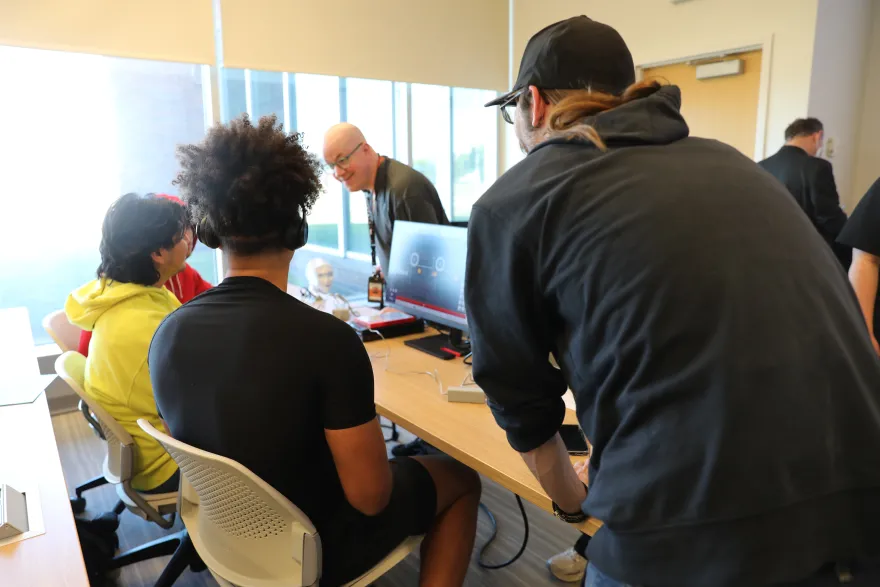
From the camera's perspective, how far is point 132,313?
175 cm

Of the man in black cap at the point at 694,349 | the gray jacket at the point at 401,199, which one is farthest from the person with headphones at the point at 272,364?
the gray jacket at the point at 401,199

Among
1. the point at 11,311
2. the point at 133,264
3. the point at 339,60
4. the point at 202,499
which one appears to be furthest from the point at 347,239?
the point at 202,499

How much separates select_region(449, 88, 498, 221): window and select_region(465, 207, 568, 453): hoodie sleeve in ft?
14.5

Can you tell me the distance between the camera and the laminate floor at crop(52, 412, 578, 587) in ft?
6.75

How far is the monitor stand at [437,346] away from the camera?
2152mm

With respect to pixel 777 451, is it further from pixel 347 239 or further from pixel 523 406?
pixel 347 239

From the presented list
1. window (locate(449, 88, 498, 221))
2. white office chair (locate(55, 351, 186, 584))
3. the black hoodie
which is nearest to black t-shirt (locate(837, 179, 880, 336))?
the black hoodie

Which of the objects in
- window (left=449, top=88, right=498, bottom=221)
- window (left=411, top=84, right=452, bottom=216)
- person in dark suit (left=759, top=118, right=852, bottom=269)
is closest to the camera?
person in dark suit (left=759, top=118, right=852, bottom=269)

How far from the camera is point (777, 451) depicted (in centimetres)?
72

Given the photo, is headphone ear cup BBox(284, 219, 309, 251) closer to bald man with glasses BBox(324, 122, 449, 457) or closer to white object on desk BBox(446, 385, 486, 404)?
white object on desk BBox(446, 385, 486, 404)

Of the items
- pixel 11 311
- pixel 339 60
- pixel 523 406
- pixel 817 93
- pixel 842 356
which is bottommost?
pixel 11 311

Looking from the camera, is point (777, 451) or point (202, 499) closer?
point (777, 451)

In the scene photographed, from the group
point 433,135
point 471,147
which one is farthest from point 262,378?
point 471,147

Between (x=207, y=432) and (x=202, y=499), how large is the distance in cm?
20
